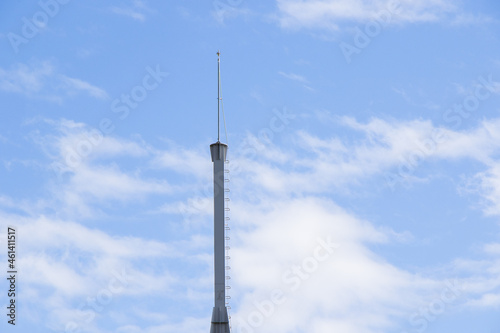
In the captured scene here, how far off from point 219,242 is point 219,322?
1012cm

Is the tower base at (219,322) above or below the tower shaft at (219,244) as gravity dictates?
below

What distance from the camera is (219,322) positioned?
11756 cm

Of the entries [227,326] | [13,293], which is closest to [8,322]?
[13,293]

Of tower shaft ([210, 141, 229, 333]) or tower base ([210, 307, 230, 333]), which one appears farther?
tower shaft ([210, 141, 229, 333])

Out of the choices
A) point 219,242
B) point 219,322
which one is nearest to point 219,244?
point 219,242

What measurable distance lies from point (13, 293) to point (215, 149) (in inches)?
1337

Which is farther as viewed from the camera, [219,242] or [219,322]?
[219,242]

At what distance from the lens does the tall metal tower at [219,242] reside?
4637 inches

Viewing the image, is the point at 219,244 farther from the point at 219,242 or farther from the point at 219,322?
the point at 219,322

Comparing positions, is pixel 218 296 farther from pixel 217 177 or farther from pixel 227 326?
pixel 217 177

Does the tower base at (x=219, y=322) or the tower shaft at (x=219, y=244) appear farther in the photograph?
the tower shaft at (x=219, y=244)

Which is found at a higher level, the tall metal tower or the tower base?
the tall metal tower

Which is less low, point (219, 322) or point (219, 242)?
point (219, 242)

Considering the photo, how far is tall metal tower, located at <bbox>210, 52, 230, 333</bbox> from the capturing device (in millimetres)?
117787
